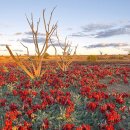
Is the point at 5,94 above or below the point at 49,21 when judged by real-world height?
below

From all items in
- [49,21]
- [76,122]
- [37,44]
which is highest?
[49,21]

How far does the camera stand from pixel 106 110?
9.10 metres

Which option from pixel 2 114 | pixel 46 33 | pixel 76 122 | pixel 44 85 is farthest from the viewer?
pixel 46 33

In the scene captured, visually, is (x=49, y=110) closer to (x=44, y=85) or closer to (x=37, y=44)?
(x=44, y=85)

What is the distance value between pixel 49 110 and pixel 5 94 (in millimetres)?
4132

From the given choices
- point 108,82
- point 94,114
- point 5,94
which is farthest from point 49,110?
point 108,82

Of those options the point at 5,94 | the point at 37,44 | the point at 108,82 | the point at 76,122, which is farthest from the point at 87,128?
the point at 37,44

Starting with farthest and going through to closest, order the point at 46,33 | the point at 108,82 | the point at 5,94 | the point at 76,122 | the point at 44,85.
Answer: the point at 46,33 < the point at 108,82 < the point at 44,85 < the point at 5,94 < the point at 76,122

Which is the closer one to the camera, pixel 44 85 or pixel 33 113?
pixel 33 113

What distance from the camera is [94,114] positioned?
928cm

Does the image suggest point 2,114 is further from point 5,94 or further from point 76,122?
point 5,94

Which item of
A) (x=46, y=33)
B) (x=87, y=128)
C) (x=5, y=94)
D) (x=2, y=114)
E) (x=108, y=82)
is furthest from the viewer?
(x=46, y=33)

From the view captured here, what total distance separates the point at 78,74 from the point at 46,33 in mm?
3316

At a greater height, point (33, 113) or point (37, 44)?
point (37, 44)
